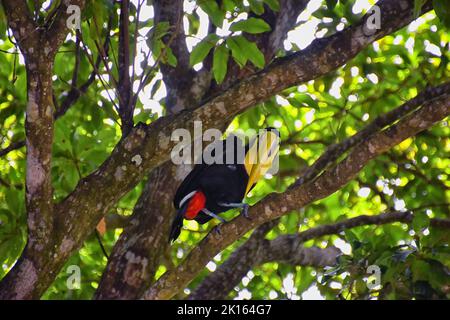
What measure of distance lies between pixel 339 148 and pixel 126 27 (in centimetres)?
144

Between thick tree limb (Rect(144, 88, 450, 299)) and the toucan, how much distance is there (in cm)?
68

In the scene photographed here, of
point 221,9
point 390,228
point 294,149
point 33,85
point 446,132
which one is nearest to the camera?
point 33,85

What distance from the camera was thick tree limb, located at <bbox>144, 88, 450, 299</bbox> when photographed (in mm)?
3371

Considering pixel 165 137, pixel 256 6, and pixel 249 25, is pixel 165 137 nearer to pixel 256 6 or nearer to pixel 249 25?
pixel 249 25

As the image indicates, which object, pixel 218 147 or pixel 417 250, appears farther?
pixel 218 147

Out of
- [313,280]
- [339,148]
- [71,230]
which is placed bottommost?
[71,230]

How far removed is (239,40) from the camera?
415cm

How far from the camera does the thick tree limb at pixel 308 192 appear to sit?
3.37m

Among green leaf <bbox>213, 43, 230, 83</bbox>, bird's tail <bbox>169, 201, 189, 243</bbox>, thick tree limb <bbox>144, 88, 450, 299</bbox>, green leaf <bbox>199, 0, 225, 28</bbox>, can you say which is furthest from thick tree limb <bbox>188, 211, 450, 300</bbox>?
green leaf <bbox>199, 0, 225, 28</bbox>

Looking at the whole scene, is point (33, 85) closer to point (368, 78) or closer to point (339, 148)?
point (339, 148)

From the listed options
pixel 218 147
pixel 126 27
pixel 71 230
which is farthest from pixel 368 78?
pixel 71 230

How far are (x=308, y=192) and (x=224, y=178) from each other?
3.94ft

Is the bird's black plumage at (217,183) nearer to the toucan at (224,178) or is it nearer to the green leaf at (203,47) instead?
the toucan at (224,178)

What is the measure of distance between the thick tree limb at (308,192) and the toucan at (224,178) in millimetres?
683
